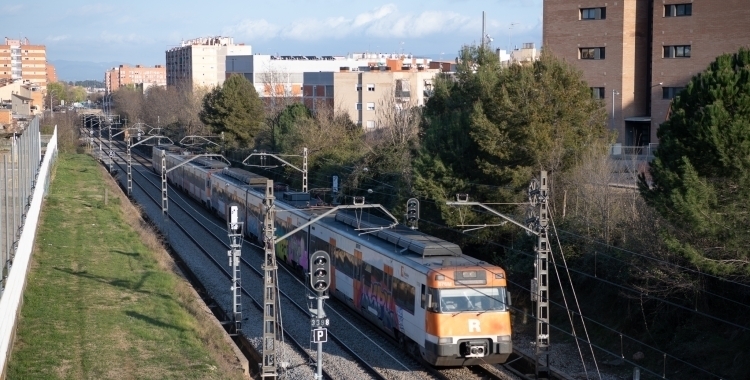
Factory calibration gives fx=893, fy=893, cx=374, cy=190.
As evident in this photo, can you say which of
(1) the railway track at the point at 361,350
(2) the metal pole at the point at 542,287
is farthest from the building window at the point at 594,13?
(2) the metal pole at the point at 542,287

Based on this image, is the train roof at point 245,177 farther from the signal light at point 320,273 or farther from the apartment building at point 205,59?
the apartment building at point 205,59

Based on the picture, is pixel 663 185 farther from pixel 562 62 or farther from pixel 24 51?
pixel 24 51

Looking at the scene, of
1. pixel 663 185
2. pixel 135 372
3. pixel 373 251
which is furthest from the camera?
pixel 373 251

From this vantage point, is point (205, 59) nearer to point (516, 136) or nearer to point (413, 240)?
point (516, 136)

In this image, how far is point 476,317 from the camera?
18938mm

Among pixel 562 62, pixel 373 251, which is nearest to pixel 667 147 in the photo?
pixel 373 251

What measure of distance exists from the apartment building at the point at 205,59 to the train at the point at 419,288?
Result: 117237mm

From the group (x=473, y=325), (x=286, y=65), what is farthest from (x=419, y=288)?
(x=286, y=65)

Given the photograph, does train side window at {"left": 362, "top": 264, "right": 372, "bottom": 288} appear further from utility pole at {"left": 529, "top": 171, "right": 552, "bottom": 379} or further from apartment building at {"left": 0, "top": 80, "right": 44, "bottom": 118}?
apartment building at {"left": 0, "top": 80, "right": 44, "bottom": 118}

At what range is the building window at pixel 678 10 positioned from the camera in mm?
42875

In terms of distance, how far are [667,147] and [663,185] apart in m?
0.95

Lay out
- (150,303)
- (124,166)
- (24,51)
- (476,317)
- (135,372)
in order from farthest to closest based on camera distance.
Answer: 1. (24,51)
2. (124,166)
3. (150,303)
4. (476,317)
5. (135,372)

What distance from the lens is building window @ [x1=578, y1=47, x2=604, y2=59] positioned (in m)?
45.6

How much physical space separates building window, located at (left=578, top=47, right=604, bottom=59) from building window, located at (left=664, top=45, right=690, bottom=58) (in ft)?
10.8
